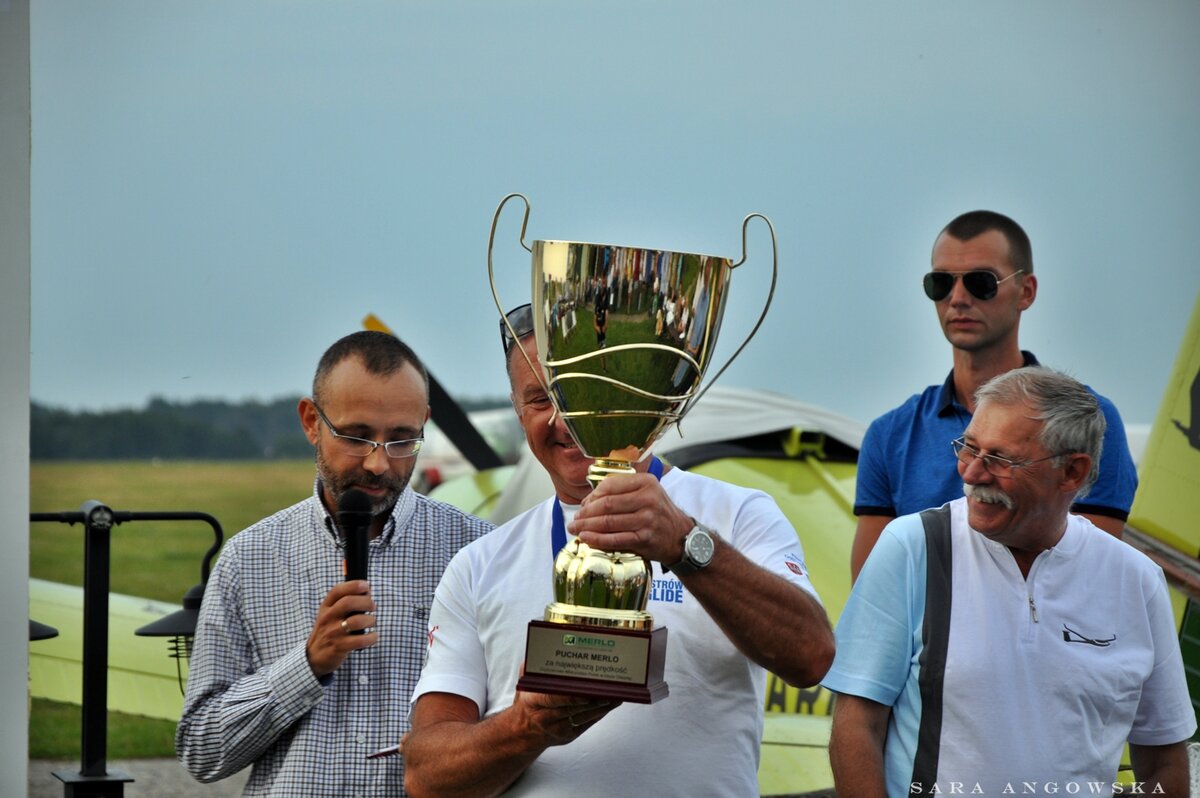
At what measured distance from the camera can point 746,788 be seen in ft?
5.99

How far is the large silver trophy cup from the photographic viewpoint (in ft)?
5.35

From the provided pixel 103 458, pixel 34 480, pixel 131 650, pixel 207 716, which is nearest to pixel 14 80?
pixel 207 716

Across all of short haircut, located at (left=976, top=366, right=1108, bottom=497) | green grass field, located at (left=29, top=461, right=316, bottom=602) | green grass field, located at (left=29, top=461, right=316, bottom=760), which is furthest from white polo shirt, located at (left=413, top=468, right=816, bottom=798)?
green grass field, located at (left=29, top=461, right=316, bottom=602)

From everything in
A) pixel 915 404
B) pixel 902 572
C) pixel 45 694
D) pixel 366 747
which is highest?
pixel 915 404

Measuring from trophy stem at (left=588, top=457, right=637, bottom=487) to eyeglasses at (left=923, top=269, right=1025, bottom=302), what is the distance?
1.60 metres

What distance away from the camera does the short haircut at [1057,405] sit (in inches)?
86.3

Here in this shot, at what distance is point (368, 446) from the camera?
2.40 metres

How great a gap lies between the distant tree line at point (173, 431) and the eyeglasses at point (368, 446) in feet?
20.8

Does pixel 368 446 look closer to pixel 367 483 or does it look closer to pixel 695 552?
pixel 367 483

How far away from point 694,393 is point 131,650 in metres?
5.02

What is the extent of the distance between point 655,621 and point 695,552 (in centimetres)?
26

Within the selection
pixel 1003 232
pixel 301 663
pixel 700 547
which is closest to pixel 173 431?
pixel 1003 232

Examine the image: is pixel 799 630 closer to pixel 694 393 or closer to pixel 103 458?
pixel 694 393

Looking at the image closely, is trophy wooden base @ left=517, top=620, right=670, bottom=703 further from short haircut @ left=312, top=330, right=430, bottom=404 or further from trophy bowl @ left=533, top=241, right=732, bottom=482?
short haircut @ left=312, top=330, right=430, bottom=404
